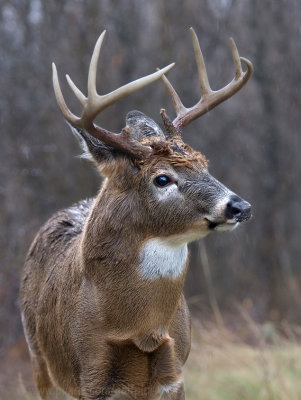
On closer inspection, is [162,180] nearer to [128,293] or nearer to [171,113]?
[128,293]

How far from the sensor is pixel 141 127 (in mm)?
4996

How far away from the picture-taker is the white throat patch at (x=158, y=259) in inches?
180

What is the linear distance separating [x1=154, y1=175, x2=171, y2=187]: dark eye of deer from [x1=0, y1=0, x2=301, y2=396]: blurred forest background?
5000mm

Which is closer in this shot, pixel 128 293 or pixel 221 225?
pixel 221 225

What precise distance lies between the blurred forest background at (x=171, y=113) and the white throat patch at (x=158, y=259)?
16.0 feet

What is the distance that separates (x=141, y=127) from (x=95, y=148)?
358 mm

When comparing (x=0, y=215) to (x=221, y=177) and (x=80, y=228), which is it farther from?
(x=80, y=228)

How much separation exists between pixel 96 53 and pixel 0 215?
7.55 meters

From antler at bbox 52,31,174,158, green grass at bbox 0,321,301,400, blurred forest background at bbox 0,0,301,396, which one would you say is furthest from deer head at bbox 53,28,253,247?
blurred forest background at bbox 0,0,301,396

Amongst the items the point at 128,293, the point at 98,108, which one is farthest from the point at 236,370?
the point at 98,108

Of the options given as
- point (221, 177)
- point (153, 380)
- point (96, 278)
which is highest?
point (96, 278)

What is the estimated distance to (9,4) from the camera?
1133 cm

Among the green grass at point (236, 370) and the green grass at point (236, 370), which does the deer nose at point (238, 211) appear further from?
the green grass at point (236, 370)

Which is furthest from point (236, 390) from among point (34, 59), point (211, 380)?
point (34, 59)
